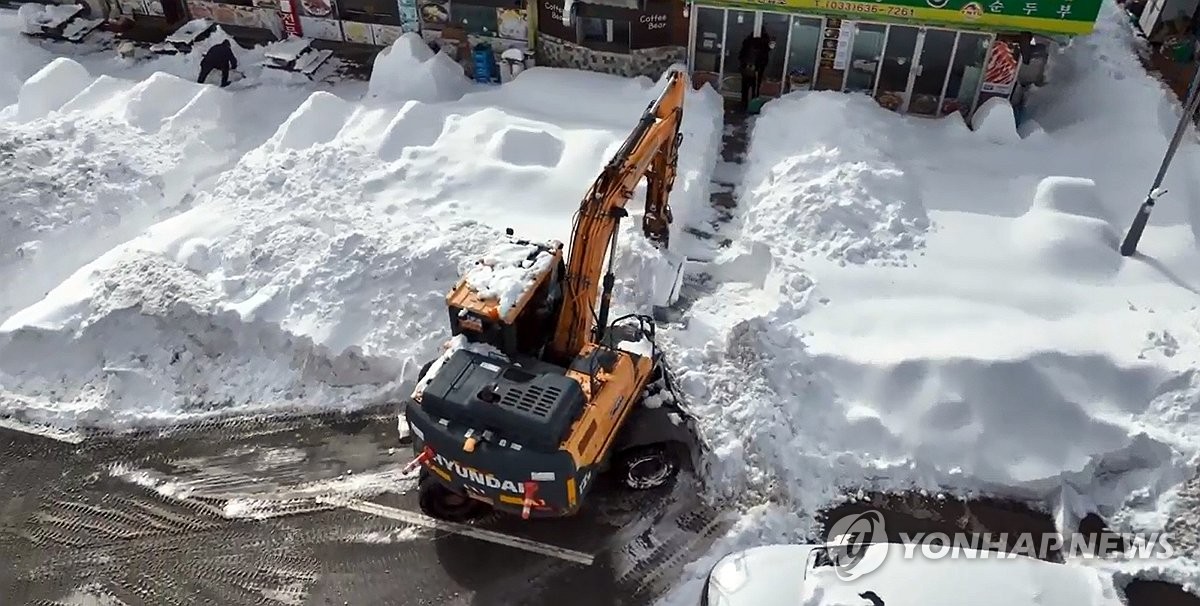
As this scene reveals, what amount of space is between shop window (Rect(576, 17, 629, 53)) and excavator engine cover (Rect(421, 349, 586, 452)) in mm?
9923

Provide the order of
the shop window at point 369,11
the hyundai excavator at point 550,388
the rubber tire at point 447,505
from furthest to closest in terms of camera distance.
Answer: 1. the shop window at point 369,11
2. the rubber tire at point 447,505
3. the hyundai excavator at point 550,388

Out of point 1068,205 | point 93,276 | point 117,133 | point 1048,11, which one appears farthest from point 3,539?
point 1048,11

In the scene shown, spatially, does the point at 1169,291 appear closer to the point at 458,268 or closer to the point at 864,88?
the point at 864,88

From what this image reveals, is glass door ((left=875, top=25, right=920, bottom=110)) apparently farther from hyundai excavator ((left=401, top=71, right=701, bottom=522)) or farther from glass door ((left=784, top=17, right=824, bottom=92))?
hyundai excavator ((left=401, top=71, right=701, bottom=522))

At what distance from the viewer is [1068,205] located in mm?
13359

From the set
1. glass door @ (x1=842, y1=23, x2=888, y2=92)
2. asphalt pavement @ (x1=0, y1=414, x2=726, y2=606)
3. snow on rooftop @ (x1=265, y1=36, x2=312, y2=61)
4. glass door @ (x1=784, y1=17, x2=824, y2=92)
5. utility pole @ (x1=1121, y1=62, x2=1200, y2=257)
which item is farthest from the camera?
snow on rooftop @ (x1=265, y1=36, x2=312, y2=61)

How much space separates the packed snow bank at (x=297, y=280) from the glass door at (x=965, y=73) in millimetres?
4972

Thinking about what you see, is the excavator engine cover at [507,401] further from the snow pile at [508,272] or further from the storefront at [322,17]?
the storefront at [322,17]

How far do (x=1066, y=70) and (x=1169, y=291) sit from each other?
7121 millimetres

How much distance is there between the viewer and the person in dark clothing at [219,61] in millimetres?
17250

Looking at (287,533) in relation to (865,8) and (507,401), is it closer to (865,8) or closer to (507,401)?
(507,401)

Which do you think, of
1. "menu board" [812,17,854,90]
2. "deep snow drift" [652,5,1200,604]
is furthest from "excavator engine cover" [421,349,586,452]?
"menu board" [812,17,854,90]

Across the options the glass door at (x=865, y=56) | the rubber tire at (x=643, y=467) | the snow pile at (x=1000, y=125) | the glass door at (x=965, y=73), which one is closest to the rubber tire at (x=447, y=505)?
the rubber tire at (x=643, y=467)

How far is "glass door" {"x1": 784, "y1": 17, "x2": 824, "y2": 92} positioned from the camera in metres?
16.2
